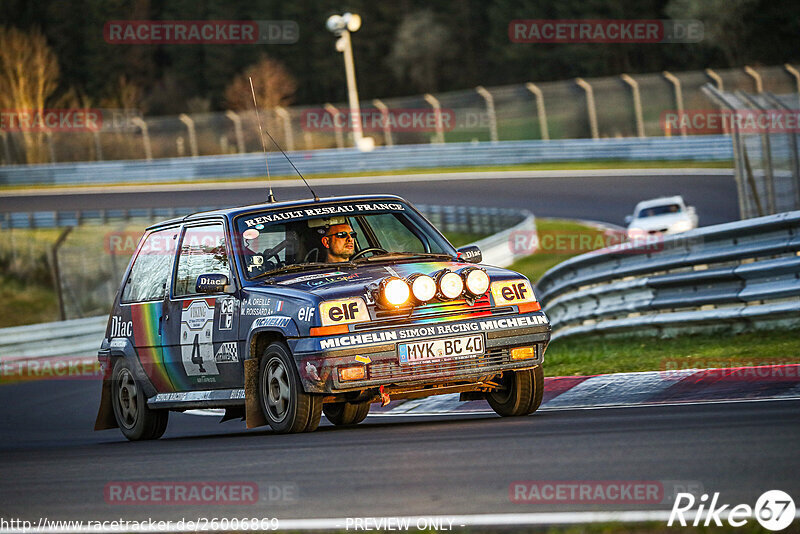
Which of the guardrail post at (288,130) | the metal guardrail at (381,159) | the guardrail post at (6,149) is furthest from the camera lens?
the guardrail post at (6,149)

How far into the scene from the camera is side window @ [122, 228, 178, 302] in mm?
10016

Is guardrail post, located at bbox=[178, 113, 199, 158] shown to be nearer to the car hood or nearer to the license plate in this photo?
the car hood

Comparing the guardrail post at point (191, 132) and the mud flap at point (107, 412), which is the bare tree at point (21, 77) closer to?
the guardrail post at point (191, 132)

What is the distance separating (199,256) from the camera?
9656 millimetres

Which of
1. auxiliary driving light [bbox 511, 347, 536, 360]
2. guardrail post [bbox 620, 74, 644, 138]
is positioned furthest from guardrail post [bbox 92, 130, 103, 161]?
auxiliary driving light [bbox 511, 347, 536, 360]

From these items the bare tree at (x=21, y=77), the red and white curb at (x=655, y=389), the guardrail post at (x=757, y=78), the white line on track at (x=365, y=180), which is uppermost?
the bare tree at (x=21, y=77)

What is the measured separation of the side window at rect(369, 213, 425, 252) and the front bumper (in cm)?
129

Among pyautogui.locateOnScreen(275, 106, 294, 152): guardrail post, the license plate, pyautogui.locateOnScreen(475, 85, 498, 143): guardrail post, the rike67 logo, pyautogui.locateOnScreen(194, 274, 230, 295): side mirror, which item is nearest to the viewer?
the rike67 logo

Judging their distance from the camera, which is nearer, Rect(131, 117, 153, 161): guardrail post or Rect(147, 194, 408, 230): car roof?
Rect(147, 194, 408, 230): car roof

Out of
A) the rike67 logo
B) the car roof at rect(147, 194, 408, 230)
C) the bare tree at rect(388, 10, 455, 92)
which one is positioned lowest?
the rike67 logo

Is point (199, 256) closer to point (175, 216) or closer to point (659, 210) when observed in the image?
point (659, 210)

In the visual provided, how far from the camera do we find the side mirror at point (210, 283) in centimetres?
890

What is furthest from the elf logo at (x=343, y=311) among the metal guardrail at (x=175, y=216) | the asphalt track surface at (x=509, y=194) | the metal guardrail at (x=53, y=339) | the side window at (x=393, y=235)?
the asphalt track surface at (x=509, y=194)

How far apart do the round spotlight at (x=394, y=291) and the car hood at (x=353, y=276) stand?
83 millimetres
